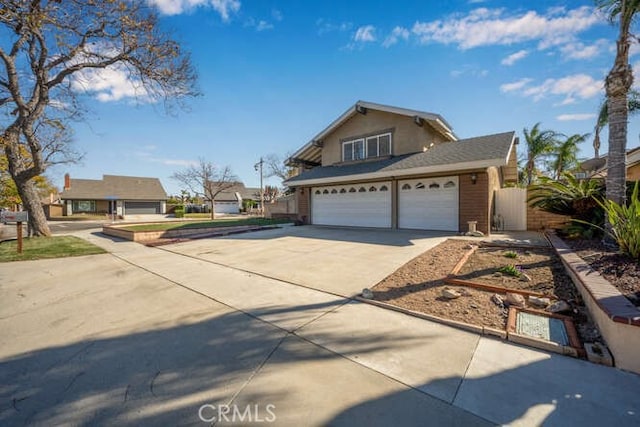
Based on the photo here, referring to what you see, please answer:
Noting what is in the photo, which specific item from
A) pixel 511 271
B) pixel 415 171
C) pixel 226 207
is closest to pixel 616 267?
pixel 511 271

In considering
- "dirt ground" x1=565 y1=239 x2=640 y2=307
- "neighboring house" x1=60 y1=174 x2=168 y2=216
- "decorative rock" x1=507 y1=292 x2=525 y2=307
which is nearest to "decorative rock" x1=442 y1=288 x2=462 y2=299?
"decorative rock" x1=507 y1=292 x2=525 y2=307

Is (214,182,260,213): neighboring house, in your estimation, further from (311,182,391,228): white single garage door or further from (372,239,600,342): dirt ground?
(372,239,600,342): dirt ground

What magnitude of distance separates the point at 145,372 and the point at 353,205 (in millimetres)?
12368

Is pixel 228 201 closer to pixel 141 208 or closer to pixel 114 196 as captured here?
pixel 141 208

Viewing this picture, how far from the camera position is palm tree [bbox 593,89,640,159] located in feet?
46.5

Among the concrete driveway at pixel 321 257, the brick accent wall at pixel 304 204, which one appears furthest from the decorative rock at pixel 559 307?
the brick accent wall at pixel 304 204

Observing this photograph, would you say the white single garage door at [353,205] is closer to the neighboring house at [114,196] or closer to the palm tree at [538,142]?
the palm tree at [538,142]

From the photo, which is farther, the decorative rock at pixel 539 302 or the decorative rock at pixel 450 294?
the decorative rock at pixel 450 294

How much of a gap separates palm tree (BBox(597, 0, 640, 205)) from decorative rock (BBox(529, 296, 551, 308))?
13.0 feet

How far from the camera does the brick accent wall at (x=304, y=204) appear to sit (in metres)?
16.4

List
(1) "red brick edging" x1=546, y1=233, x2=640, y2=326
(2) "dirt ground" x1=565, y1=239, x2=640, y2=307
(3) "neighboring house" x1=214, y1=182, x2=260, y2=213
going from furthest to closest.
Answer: (3) "neighboring house" x1=214, y1=182, x2=260, y2=213
(2) "dirt ground" x1=565, y1=239, x2=640, y2=307
(1) "red brick edging" x1=546, y1=233, x2=640, y2=326

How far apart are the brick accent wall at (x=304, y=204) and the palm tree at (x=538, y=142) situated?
17738 millimetres

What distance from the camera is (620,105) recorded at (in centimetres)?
577

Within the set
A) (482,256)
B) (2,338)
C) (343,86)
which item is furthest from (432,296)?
(343,86)
